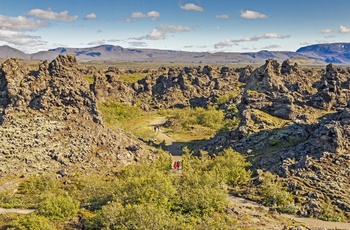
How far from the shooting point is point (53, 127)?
58.2 m

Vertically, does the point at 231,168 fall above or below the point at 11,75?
below

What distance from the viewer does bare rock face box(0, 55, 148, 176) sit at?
5403 cm

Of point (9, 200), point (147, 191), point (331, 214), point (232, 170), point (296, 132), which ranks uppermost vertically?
point (296, 132)

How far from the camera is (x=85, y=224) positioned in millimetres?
33844

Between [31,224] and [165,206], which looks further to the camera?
[165,206]

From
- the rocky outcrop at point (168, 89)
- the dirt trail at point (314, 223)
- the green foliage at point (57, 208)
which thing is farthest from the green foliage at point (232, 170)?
the rocky outcrop at point (168, 89)

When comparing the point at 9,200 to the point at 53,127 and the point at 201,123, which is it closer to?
the point at 53,127

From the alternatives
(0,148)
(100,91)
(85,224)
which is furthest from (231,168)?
(100,91)

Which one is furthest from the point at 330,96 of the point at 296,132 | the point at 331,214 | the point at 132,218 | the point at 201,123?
the point at 132,218

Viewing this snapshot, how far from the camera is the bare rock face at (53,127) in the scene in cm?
5403

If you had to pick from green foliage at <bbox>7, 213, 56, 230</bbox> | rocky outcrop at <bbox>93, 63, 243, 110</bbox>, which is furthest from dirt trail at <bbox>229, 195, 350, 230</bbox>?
rocky outcrop at <bbox>93, 63, 243, 110</bbox>

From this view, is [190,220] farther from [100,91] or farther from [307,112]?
[100,91]

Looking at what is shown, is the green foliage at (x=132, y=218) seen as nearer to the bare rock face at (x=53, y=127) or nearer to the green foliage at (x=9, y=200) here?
the green foliage at (x=9, y=200)

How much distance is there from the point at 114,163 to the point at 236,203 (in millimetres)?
21422
